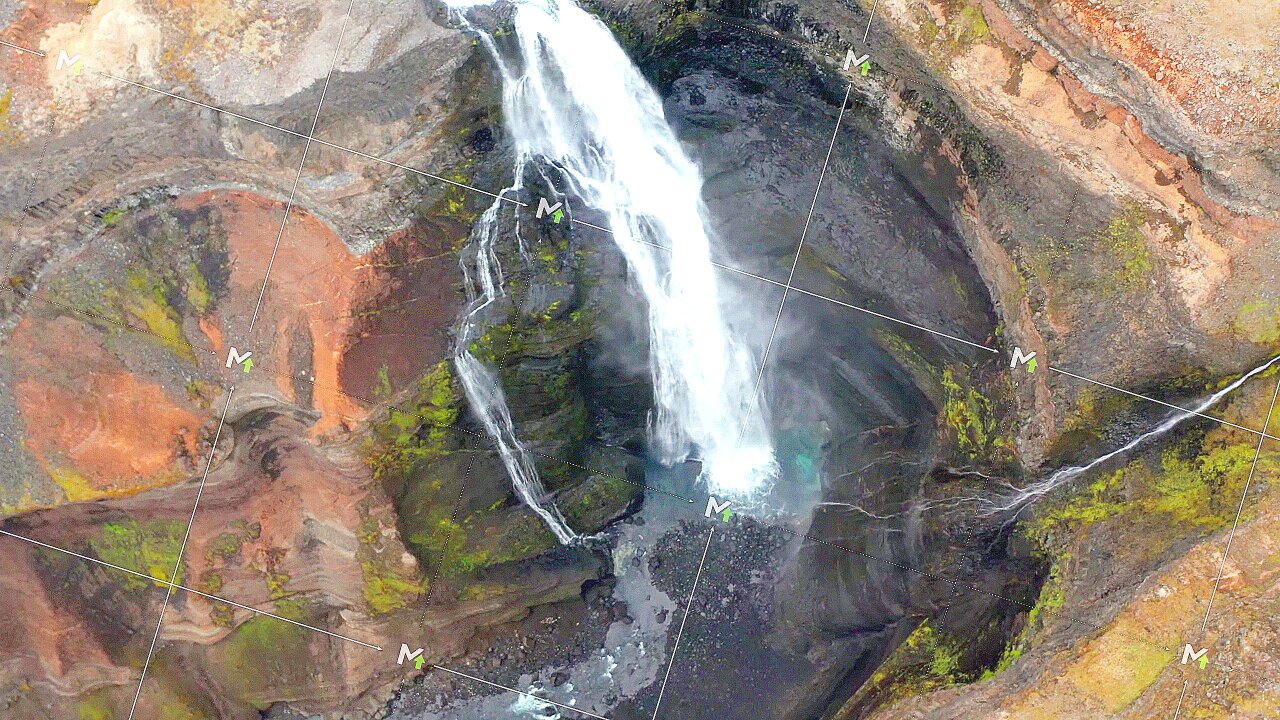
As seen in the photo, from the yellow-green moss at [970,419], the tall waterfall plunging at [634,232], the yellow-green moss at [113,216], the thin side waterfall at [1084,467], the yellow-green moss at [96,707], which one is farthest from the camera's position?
the yellow-green moss at [970,419]

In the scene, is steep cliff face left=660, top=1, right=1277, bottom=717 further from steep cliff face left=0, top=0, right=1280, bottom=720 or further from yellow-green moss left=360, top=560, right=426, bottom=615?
yellow-green moss left=360, top=560, right=426, bottom=615

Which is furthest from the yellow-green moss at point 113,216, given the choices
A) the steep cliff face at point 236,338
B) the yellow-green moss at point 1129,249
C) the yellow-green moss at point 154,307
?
the yellow-green moss at point 1129,249

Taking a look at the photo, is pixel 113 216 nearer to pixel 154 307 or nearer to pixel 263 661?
pixel 154 307

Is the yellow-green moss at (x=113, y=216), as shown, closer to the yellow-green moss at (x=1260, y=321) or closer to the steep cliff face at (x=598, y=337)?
the steep cliff face at (x=598, y=337)

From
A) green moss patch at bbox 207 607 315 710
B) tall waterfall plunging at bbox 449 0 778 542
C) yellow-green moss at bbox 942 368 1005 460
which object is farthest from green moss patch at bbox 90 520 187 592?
yellow-green moss at bbox 942 368 1005 460

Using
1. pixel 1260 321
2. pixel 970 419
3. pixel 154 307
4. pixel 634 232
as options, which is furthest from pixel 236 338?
pixel 1260 321

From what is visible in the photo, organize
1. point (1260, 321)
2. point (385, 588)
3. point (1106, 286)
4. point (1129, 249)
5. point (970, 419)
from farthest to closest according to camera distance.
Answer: point (970, 419), point (385, 588), point (1106, 286), point (1129, 249), point (1260, 321)
